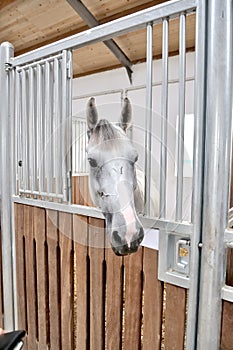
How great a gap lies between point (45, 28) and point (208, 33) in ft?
12.1

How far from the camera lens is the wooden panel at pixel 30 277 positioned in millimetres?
1357

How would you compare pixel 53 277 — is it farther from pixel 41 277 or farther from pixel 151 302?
pixel 151 302

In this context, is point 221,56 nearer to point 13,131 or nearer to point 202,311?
point 202,311

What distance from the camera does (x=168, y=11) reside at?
834 millimetres

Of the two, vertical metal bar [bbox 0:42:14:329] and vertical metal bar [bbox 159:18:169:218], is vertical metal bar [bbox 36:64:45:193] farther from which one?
vertical metal bar [bbox 159:18:169:218]

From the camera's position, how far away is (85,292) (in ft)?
3.77

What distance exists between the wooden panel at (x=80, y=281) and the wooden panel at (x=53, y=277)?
0.38ft

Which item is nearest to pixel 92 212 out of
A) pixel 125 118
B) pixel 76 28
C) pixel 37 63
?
pixel 125 118

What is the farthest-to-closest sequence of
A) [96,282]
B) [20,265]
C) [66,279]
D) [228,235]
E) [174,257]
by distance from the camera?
[20,265]
[66,279]
[96,282]
[174,257]
[228,235]

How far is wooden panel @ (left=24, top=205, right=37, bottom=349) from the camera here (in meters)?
1.36

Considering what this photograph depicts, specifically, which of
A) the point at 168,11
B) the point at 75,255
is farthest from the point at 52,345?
the point at 168,11

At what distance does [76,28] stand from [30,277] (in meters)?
3.50

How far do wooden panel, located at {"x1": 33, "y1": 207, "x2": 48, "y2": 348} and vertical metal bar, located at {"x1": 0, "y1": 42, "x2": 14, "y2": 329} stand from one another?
0.23 m

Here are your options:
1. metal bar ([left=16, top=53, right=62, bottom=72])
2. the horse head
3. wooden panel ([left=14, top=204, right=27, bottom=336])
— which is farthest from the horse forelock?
wooden panel ([left=14, top=204, right=27, bottom=336])
